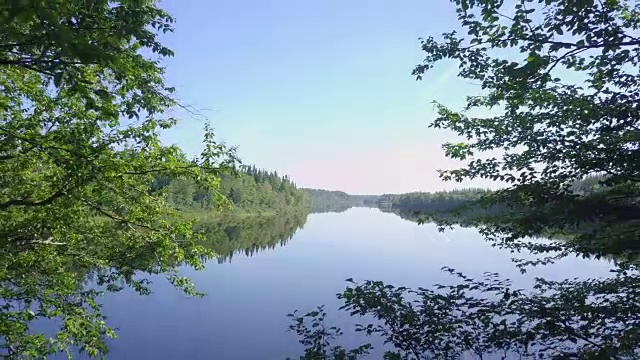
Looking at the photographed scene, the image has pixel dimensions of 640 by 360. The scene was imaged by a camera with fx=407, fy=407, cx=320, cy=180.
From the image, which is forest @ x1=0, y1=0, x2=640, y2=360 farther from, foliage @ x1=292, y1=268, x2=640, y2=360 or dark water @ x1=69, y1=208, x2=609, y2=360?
dark water @ x1=69, y1=208, x2=609, y2=360

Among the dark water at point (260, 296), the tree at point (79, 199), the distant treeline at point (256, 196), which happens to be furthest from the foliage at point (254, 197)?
the tree at point (79, 199)

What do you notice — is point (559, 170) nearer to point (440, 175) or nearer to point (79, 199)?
point (440, 175)

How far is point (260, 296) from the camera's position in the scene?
2706 centimetres

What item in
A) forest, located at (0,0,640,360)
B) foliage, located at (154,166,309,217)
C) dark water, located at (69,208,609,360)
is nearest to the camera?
forest, located at (0,0,640,360)

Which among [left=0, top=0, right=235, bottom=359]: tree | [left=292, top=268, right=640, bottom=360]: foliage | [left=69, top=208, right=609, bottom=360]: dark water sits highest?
[left=0, top=0, right=235, bottom=359]: tree

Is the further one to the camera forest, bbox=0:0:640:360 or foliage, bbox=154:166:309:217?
foliage, bbox=154:166:309:217

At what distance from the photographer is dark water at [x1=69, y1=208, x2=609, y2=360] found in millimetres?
17844

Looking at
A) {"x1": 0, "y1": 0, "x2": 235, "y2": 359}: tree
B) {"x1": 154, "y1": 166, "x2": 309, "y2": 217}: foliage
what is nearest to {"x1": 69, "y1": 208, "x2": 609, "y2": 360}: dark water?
{"x1": 0, "y1": 0, "x2": 235, "y2": 359}: tree

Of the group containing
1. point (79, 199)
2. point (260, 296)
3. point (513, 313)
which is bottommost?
point (260, 296)

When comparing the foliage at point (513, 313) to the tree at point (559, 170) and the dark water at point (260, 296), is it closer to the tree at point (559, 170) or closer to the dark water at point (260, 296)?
the tree at point (559, 170)

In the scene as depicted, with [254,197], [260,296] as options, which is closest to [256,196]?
[254,197]

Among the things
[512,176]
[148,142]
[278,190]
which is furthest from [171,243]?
[278,190]

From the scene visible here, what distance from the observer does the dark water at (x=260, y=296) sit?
58.5 ft

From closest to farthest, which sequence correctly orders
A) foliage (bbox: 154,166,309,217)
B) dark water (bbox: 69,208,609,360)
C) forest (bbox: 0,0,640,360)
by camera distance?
forest (bbox: 0,0,640,360) < dark water (bbox: 69,208,609,360) < foliage (bbox: 154,166,309,217)
